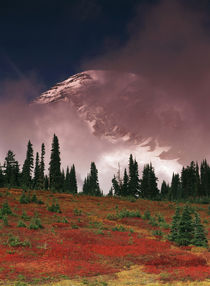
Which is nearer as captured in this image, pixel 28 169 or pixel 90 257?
pixel 90 257

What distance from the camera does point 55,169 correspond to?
269 feet

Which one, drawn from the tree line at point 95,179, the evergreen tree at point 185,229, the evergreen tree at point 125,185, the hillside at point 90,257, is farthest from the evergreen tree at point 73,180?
the evergreen tree at point 185,229

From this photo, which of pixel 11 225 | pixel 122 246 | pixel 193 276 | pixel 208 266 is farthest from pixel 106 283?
pixel 11 225

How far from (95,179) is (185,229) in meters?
95.2

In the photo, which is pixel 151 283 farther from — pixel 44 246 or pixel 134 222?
pixel 134 222

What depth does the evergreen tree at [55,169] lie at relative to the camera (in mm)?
81312

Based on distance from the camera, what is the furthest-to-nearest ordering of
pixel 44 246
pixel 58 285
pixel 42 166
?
pixel 42 166 < pixel 44 246 < pixel 58 285

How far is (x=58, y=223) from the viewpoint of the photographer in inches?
1299

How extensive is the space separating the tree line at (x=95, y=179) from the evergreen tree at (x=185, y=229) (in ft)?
173

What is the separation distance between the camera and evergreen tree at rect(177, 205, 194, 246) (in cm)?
2657

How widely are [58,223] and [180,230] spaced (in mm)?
14882

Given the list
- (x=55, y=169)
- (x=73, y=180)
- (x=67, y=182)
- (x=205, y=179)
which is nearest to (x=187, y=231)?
(x=55, y=169)

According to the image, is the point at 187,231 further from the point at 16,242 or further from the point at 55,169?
the point at 55,169

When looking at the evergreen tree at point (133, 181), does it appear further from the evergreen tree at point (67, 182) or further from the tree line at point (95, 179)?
the evergreen tree at point (67, 182)
